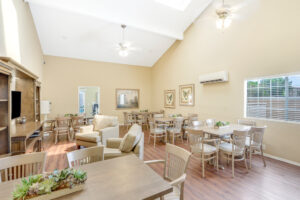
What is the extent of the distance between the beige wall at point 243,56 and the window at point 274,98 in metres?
0.18

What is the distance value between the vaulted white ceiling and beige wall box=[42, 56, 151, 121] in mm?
471

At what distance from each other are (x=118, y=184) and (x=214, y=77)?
458 cm

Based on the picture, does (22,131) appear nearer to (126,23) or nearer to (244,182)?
(244,182)

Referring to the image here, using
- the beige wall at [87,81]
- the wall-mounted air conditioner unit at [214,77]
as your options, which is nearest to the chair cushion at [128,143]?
the wall-mounted air conditioner unit at [214,77]

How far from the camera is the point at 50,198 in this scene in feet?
3.31

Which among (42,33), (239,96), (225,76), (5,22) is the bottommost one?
(239,96)

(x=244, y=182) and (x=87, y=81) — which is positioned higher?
(x=87, y=81)

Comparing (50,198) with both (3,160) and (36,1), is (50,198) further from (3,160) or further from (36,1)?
(36,1)

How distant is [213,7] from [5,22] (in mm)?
5620

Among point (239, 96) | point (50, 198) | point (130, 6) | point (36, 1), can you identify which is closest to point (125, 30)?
point (130, 6)

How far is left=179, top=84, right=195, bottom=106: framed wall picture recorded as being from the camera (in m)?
5.91

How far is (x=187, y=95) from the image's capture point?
6176mm

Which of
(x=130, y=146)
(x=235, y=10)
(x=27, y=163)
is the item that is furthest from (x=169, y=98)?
(x=27, y=163)

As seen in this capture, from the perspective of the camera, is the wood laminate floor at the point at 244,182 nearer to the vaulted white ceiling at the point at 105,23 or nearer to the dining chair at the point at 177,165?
the dining chair at the point at 177,165
